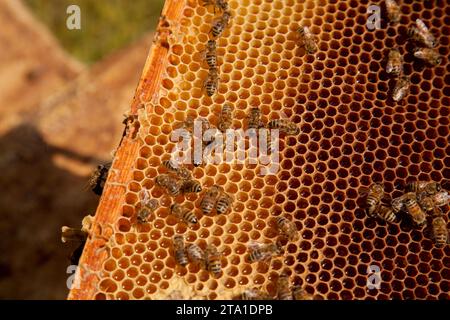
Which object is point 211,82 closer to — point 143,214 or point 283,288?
point 143,214

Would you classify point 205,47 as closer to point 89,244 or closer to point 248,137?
point 248,137

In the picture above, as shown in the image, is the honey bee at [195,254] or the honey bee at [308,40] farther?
the honey bee at [308,40]

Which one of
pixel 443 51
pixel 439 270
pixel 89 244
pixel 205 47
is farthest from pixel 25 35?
pixel 439 270

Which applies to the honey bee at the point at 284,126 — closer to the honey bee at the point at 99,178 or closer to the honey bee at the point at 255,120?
the honey bee at the point at 255,120

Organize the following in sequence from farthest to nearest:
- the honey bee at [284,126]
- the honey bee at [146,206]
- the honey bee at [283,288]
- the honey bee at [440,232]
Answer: the honey bee at [284,126] → the honey bee at [146,206] → the honey bee at [440,232] → the honey bee at [283,288]

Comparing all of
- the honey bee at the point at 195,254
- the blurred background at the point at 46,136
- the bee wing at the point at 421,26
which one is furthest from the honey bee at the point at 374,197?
the blurred background at the point at 46,136

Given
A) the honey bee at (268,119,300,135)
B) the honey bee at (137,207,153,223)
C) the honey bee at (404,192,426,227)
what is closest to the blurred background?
the honey bee at (137,207,153,223)
